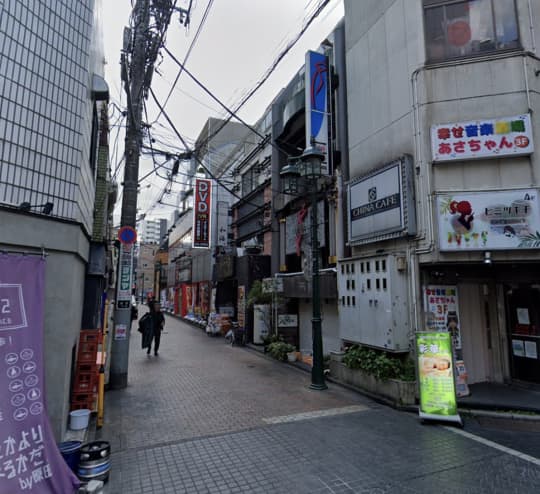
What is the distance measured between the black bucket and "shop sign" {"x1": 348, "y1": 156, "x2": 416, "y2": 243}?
6.91 meters

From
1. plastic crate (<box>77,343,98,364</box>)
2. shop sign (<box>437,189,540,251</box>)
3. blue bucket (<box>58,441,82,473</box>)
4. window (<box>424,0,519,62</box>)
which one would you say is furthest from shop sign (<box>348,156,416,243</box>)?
blue bucket (<box>58,441,82,473</box>)

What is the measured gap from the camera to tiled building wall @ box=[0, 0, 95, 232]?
449 cm

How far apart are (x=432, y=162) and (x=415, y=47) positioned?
2956 mm

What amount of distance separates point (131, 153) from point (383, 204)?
6738 millimetres

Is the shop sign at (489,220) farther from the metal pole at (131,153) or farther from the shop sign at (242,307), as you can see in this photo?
the shop sign at (242,307)

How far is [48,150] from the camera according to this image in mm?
4969

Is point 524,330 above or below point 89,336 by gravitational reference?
below

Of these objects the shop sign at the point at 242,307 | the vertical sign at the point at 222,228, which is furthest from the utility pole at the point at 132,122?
the vertical sign at the point at 222,228

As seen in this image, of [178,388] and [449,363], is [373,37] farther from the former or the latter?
[178,388]

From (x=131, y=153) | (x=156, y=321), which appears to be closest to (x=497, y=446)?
(x=131, y=153)

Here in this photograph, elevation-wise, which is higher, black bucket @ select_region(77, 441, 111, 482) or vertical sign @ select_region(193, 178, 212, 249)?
vertical sign @ select_region(193, 178, 212, 249)

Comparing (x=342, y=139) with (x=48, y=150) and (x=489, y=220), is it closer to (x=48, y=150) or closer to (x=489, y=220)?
(x=489, y=220)

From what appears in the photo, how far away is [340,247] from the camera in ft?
35.6

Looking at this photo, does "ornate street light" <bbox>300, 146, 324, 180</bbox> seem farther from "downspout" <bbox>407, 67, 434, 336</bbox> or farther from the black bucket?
the black bucket
